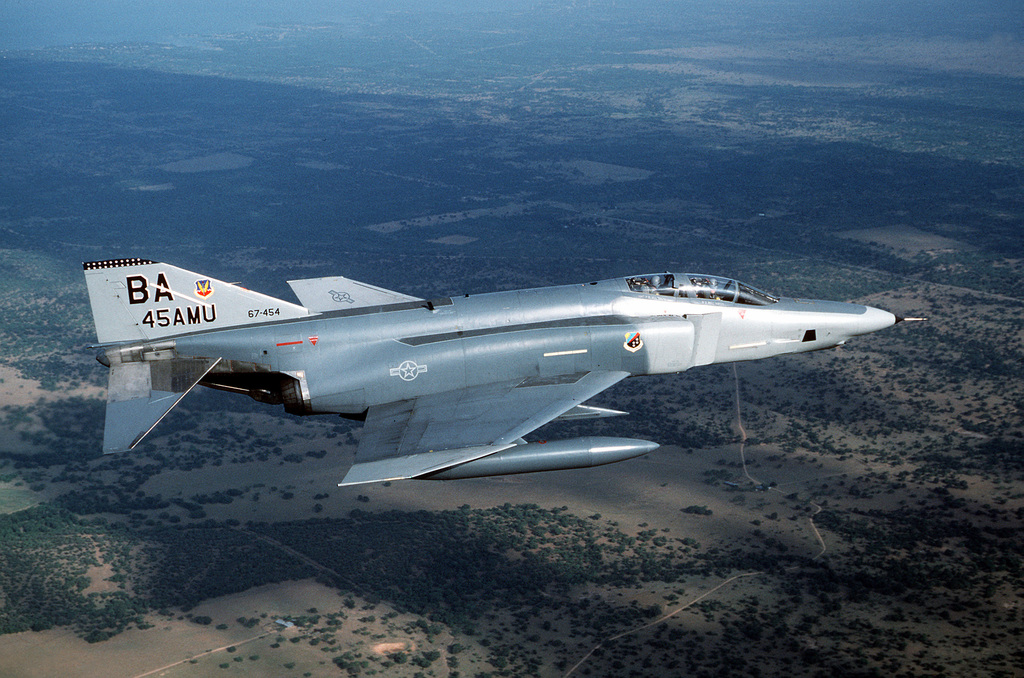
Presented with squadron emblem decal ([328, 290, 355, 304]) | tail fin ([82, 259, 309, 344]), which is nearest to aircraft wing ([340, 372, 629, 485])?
squadron emblem decal ([328, 290, 355, 304])

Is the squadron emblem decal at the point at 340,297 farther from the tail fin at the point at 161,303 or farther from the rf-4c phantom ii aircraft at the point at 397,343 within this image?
the tail fin at the point at 161,303

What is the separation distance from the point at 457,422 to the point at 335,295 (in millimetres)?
7324

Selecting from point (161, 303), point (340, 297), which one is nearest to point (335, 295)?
point (340, 297)

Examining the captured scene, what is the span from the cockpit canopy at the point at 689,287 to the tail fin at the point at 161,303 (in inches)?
502

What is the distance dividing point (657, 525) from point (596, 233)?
82803mm

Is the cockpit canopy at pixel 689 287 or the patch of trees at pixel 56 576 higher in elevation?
the cockpit canopy at pixel 689 287

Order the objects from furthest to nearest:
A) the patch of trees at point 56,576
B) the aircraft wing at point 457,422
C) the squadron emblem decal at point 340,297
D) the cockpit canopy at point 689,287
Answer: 1. the patch of trees at point 56,576
2. the cockpit canopy at point 689,287
3. the squadron emblem decal at point 340,297
4. the aircraft wing at point 457,422

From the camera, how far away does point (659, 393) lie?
76.1m

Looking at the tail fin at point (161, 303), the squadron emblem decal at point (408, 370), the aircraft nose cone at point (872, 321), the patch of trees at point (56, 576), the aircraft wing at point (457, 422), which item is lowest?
the patch of trees at point (56, 576)

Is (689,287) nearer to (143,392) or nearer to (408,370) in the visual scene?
(408,370)

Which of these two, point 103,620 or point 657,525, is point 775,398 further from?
point 103,620

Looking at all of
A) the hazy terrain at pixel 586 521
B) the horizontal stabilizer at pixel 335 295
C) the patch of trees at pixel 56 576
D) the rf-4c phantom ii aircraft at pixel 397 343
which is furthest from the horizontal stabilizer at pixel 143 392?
the patch of trees at pixel 56 576

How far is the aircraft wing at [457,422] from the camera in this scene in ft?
96.8

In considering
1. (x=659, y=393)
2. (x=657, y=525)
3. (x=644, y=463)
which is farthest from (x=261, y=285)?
(x=657, y=525)
